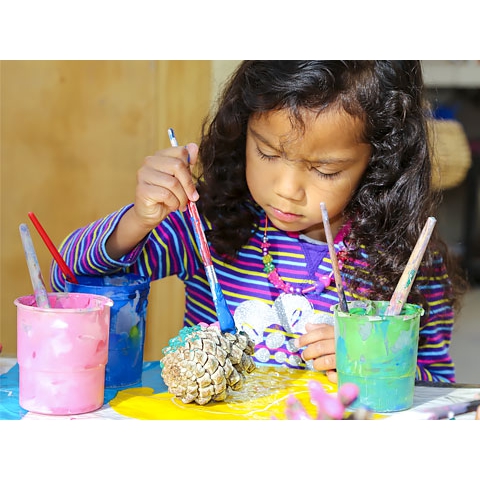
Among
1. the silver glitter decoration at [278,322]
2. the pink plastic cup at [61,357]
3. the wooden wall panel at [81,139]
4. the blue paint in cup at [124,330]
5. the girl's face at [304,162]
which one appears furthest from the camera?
the wooden wall panel at [81,139]

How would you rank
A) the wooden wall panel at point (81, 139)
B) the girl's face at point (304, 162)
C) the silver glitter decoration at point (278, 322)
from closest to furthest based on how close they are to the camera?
1. the girl's face at point (304, 162)
2. the silver glitter decoration at point (278, 322)
3. the wooden wall panel at point (81, 139)

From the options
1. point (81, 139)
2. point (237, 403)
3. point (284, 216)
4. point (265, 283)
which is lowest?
point (237, 403)

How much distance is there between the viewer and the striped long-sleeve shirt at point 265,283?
1233 mm

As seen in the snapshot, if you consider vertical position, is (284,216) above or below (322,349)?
above

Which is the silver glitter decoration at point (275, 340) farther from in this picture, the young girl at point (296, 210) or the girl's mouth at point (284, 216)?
the girl's mouth at point (284, 216)

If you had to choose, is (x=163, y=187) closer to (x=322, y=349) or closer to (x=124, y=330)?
(x=124, y=330)

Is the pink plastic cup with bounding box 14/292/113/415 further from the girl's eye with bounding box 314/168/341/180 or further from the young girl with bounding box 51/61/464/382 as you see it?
the girl's eye with bounding box 314/168/341/180

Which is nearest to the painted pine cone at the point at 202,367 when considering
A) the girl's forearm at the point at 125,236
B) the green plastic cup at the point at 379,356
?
the green plastic cup at the point at 379,356

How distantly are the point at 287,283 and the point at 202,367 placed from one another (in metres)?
0.42

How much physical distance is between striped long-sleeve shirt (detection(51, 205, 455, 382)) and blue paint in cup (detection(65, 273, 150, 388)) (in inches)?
7.1

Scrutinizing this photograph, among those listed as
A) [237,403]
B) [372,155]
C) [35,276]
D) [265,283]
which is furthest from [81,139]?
[237,403]

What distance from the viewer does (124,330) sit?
39.0 inches
